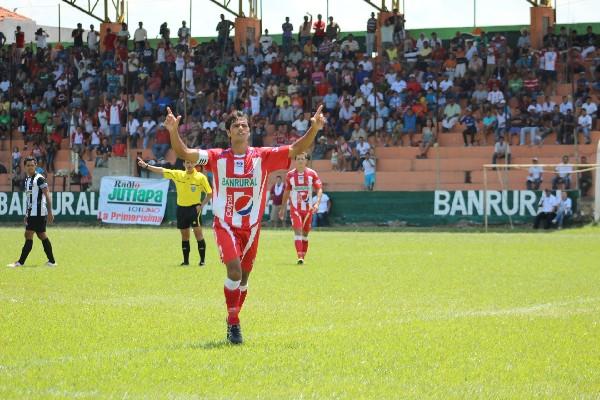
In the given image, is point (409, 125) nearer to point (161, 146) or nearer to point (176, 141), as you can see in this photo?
point (161, 146)

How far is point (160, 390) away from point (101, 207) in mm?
31344

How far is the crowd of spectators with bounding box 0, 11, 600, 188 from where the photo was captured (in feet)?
123

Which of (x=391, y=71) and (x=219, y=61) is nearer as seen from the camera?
(x=391, y=71)

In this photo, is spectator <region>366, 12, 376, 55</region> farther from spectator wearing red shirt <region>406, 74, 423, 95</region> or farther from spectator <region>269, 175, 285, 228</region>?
spectator <region>269, 175, 285, 228</region>

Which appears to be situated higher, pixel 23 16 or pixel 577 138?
pixel 23 16

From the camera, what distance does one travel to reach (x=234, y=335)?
973 centimetres

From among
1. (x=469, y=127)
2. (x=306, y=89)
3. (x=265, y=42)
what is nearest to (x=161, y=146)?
(x=306, y=89)

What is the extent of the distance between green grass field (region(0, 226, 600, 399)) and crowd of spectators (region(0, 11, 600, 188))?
16.5 metres

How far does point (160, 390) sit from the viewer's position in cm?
746

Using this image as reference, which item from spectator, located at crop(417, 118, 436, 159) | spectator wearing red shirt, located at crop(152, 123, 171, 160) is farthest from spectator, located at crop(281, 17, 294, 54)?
spectator, located at crop(417, 118, 436, 159)

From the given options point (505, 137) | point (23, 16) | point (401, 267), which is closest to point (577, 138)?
point (505, 137)

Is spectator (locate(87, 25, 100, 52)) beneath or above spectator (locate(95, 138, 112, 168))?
above

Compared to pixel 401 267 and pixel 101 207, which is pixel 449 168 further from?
pixel 401 267

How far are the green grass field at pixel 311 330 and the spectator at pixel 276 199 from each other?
1472 cm
